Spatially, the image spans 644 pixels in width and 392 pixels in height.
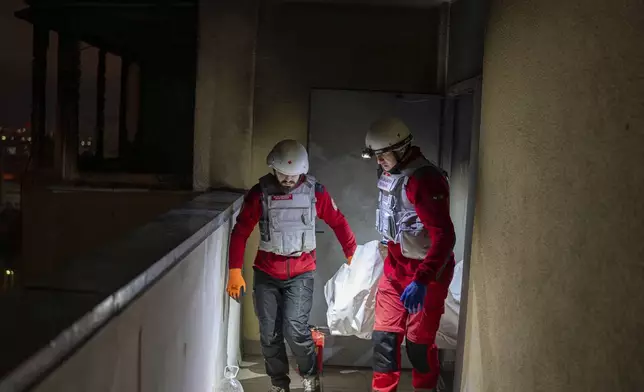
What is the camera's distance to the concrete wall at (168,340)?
147 cm

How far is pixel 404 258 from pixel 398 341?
47cm

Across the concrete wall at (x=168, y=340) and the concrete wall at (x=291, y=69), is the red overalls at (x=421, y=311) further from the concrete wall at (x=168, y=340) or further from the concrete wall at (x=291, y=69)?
the concrete wall at (x=291, y=69)

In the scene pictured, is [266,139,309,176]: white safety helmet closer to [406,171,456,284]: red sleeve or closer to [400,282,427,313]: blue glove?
[406,171,456,284]: red sleeve

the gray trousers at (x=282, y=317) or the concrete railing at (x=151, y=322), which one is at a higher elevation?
the concrete railing at (x=151, y=322)

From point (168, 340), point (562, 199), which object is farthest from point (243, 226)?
point (562, 199)

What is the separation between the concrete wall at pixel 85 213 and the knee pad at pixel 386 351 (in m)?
2.12

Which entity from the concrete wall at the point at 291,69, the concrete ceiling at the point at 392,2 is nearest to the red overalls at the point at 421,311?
the concrete wall at the point at 291,69

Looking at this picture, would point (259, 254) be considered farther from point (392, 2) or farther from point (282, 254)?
point (392, 2)

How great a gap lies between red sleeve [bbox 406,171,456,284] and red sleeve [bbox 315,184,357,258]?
0.72 m

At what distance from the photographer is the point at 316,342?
432 cm

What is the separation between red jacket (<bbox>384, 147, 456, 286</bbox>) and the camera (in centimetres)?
348

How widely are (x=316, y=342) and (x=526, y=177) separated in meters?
2.21

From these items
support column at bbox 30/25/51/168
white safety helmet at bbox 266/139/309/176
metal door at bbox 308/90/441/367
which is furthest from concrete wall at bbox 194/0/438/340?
support column at bbox 30/25/51/168

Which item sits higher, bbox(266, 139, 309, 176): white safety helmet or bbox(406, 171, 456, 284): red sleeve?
bbox(266, 139, 309, 176): white safety helmet
